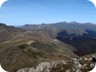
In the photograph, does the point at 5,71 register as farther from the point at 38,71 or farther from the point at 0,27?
the point at 0,27

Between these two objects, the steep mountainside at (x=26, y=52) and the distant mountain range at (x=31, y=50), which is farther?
the distant mountain range at (x=31, y=50)

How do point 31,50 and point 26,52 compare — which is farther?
point 31,50

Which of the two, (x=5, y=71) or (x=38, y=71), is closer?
(x=5, y=71)

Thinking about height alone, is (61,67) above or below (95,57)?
below

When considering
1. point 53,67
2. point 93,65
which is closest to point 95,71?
point 93,65

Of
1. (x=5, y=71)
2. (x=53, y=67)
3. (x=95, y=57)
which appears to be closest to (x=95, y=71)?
(x=95, y=57)

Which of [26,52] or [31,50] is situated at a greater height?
[26,52]

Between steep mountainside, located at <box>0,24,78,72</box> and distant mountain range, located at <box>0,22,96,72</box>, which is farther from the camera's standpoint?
distant mountain range, located at <box>0,22,96,72</box>

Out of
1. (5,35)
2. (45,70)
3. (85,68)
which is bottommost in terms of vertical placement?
(5,35)

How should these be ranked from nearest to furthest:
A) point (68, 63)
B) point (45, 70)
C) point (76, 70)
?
point (76, 70), point (68, 63), point (45, 70)

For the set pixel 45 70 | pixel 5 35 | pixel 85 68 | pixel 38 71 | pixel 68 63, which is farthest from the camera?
pixel 5 35
